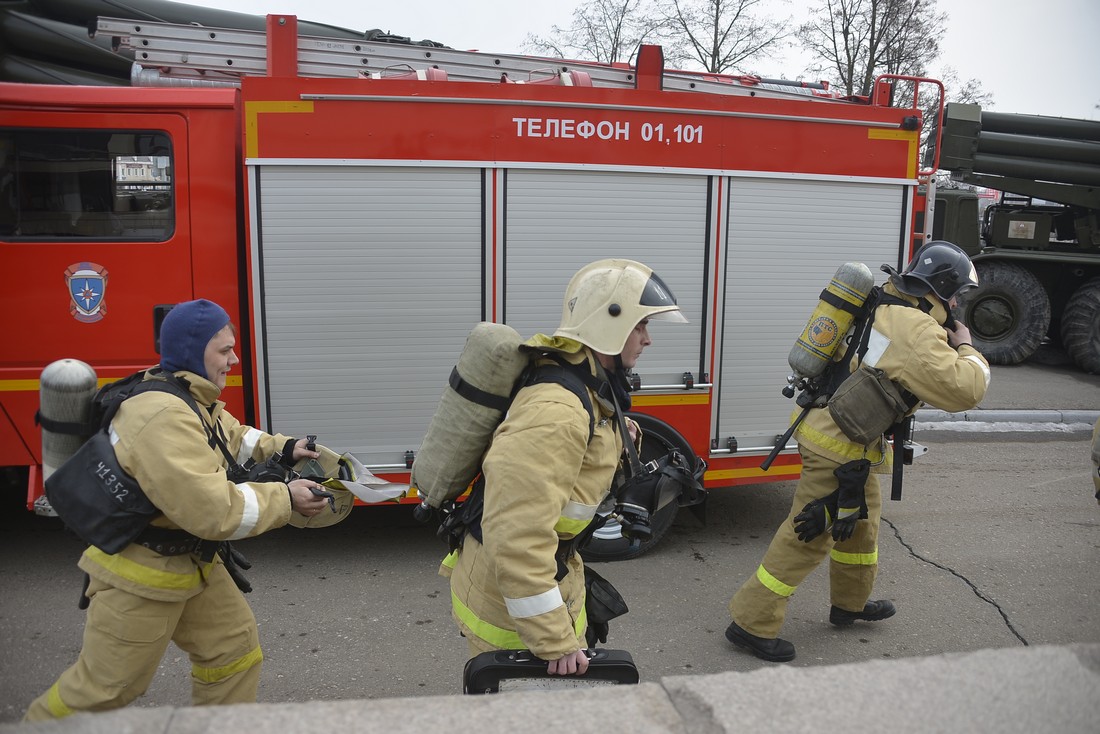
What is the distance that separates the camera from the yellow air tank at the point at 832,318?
404 cm

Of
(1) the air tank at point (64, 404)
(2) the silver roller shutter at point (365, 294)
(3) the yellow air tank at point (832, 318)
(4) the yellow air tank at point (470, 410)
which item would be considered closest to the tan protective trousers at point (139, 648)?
(1) the air tank at point (64, 404)

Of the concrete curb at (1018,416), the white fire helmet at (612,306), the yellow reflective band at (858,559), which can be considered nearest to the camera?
the white fire helmet at (612,306)

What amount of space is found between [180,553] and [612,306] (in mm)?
1502

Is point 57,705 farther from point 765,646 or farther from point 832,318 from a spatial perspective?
point 832,318

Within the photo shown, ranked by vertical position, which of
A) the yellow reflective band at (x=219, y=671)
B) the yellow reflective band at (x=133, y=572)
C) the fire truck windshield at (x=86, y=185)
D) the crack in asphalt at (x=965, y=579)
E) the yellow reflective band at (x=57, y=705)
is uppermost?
the fire truck windshield at (x=86, y=185)

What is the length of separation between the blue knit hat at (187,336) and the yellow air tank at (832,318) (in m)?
2.72

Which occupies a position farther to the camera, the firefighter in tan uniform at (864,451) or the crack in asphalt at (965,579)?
the crack in asphalt at (965,579)

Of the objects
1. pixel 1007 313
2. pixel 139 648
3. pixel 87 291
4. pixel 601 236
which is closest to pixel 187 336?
pixel 139 648

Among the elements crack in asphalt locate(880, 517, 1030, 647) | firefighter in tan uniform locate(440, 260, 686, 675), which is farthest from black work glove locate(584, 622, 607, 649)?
crack in asphalt locate(880, 517, 1030, 647)

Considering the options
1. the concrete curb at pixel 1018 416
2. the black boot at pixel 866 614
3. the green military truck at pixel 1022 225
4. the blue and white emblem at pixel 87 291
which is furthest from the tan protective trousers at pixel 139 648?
the green military truck at pixel 1022 225

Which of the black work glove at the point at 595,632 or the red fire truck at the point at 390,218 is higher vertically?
the red fire truck at the point at 390,218

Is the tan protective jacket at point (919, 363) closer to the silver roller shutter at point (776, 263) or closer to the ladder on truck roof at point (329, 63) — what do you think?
the silver roller shutter at point (776, 263)

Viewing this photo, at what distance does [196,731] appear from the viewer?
5.24 feet

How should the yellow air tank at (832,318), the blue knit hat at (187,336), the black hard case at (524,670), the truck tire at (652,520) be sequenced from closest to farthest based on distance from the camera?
the black hard case at (524,670) < the blue knit hat at (187,336) < the yellow air tank at (832,318) < the truck tire at (652,520)
